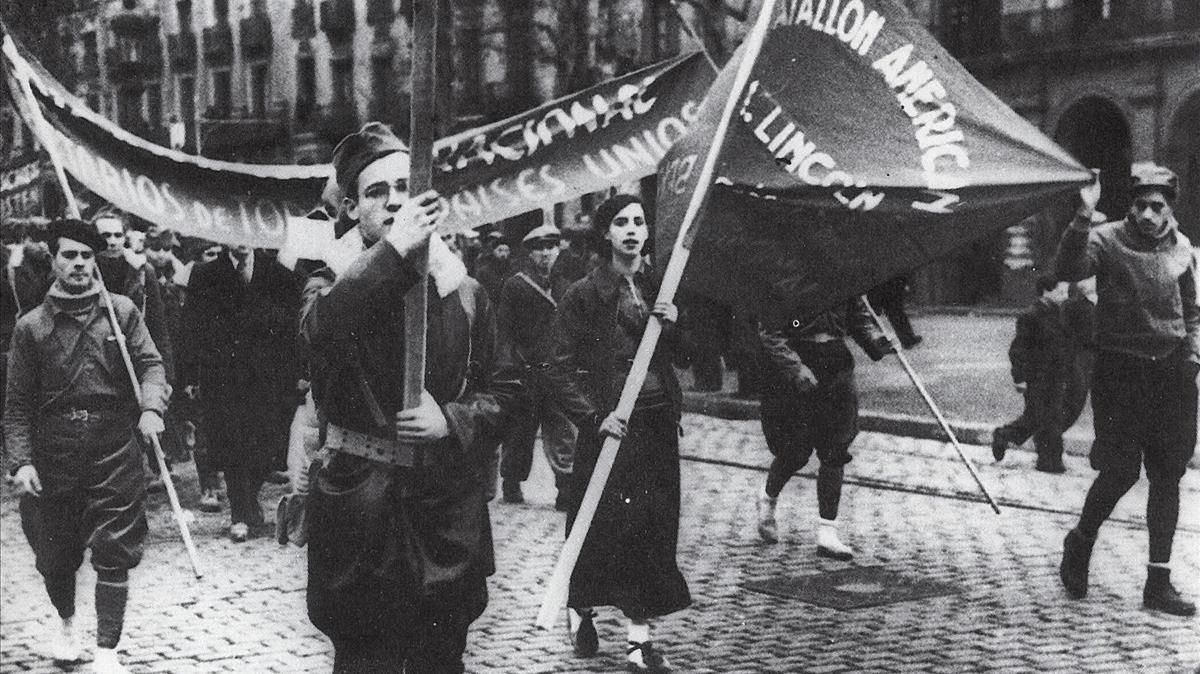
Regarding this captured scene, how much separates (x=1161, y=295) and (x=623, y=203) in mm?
2369

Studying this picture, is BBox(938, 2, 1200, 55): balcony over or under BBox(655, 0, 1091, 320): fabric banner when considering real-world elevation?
over

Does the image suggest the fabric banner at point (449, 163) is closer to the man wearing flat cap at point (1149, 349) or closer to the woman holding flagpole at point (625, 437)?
the woman holding flagpole at point (625, 437)

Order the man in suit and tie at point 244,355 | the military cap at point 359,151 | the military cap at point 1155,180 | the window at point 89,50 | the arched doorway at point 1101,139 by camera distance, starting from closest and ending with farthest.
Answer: the military cap at point 359,151, the military cap at point 1155,180, the man in suit and tie at point 244,355, the window at point 89,50, the arched doorway at point 1101,139

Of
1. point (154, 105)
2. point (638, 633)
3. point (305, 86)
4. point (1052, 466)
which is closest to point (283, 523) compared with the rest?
point (638, 633)

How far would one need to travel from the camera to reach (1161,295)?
22.2 ft

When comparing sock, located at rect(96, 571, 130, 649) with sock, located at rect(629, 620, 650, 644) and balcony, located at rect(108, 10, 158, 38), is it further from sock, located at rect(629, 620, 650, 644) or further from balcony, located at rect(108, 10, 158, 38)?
balcony, located at rect(108, 10, 158, 38)

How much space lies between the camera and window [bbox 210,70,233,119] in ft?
42.4

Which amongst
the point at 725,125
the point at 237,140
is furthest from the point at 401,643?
the point at 237,140

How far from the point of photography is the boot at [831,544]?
8.12 m

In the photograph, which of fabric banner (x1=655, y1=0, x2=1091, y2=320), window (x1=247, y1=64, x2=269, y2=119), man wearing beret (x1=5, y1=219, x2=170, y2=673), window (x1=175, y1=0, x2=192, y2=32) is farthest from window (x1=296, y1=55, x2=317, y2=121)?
fabric banner (x1=655, y1=0, x2=1091, y2=320)

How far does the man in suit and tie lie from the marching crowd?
0.05ft

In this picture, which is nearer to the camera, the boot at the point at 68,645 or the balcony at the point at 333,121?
the boot at the point at 68,645

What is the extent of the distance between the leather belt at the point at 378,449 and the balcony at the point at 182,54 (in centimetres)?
859

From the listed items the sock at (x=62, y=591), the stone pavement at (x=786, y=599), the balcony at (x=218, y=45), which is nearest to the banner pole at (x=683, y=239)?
the stone pavement at (x=786, y=599)
